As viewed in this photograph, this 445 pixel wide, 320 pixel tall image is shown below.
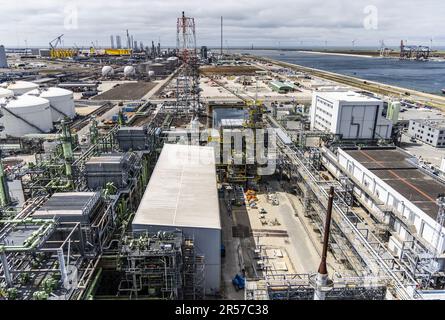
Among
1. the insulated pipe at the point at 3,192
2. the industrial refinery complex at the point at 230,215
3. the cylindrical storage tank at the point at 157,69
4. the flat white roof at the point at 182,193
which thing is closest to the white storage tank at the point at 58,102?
the industrial refinery complex at the point at 230,215

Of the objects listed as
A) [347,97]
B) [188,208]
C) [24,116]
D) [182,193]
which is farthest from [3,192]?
[347,97]

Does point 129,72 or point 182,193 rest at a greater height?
point 129,72

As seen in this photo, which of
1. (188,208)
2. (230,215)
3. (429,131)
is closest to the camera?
(188,208)

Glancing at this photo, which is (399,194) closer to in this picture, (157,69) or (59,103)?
(59,103)

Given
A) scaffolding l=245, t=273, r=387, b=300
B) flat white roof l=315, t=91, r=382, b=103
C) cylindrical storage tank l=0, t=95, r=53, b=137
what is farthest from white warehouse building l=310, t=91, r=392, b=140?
cylindrical storage tank l=0, t=95, r=53, b=137

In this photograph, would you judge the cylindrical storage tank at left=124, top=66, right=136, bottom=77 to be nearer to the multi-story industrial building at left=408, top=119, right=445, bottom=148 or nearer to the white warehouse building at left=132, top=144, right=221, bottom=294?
the multi-story industrial building at left=408, top=119, right=445, bottom=148

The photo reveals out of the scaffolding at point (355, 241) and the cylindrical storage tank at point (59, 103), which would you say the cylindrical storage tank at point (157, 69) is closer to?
the cylindrical storage tank at point (59, 103)
